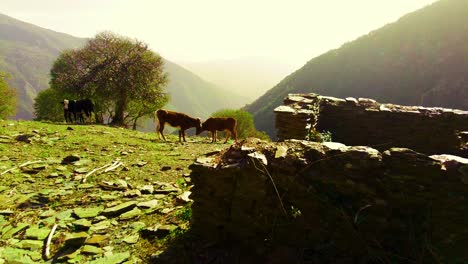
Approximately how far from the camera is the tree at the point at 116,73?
31.2m

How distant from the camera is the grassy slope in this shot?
7.02 metres

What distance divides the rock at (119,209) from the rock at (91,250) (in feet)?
4.36

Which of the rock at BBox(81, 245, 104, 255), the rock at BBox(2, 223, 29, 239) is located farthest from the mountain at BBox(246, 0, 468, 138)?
the rock at BBox(81, 245, 104, 255)

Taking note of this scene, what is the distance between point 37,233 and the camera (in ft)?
21.5

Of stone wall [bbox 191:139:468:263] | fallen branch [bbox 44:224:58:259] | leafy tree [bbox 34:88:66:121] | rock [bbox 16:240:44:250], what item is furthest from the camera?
leafy tree [bbox 34:88:66:121]

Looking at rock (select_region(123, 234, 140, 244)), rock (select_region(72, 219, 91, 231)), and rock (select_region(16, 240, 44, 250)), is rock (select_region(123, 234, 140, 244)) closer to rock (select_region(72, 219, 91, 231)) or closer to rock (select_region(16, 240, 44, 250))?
rock (select_region(72, 219, 91, 231))

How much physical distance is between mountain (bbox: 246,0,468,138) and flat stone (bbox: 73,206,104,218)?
96079 millimetres

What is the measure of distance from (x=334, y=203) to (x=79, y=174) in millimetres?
8163

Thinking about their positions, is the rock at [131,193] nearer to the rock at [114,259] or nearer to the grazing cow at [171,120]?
the rock at [114,259]

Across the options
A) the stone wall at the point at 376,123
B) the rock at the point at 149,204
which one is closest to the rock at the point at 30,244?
the rock at the point at 149,204

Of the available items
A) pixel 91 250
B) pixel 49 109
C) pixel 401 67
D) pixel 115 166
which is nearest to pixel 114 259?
pixel 91 250

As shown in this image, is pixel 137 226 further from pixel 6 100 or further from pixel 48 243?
pixel 6 100

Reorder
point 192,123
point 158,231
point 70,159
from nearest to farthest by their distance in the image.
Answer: point 158,231
point 70,159
point 192,123

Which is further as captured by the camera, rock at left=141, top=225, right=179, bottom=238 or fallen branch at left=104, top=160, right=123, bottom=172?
fallen branch at left=104, top=160, right=123, bottom=172
